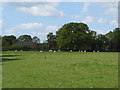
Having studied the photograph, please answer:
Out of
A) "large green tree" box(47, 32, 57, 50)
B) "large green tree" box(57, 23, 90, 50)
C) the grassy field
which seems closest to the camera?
the grassy field

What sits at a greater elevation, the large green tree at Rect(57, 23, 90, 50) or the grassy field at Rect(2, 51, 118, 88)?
the large green tree at Rect(57, 23, 90, 50)

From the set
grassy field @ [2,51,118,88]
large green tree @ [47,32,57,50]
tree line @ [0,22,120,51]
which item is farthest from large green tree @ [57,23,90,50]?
grassy field @ [2,51,118,88]

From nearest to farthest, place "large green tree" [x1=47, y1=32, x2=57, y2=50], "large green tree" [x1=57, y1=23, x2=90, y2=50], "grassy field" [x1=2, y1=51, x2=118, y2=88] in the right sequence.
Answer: "grassy field" [x1=2, y1=51, x2=118, y2=88] < "large green tree" [x1=57, y1=23, x2=90, y2=50] < "large green tree" [x1=47, y1=32, x2=57, y2=50]

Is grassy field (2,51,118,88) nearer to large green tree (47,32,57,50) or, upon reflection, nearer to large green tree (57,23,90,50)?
large green tree (57,23,90,50)

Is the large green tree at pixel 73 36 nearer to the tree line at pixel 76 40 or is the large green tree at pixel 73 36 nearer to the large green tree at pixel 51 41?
the tree line at pixel 76 40

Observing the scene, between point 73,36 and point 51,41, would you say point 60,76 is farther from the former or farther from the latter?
point 51,41

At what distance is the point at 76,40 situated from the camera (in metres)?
79.9

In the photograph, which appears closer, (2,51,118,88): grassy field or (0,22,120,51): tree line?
(2,51,118,88): grassy field

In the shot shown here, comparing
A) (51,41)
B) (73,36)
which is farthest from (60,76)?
(51,41)

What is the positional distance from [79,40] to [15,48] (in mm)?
20419

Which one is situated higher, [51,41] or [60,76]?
[51,41]

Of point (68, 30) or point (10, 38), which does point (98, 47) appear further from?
point (10, 38)

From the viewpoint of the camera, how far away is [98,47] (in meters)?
93.4

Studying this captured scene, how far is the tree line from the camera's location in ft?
262
